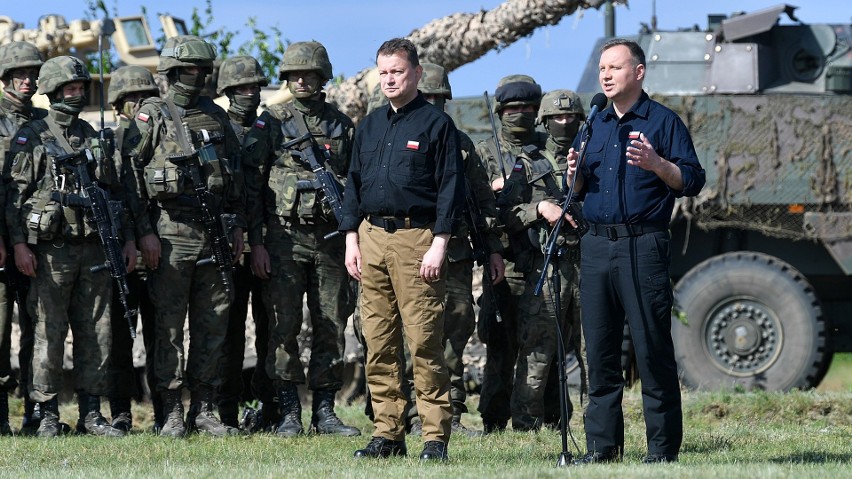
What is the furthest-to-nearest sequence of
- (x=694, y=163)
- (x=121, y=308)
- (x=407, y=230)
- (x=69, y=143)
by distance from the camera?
(x=121, y=308)
(x=69, y=143)
(x=407, y=230)
(x=694, y=163)

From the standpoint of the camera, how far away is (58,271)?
959 cm

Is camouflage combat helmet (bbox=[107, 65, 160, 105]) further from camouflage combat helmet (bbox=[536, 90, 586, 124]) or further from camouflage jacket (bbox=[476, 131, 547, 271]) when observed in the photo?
camouflage combat helmet (bbox=[536, 90, 586, 124])

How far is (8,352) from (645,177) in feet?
16.0

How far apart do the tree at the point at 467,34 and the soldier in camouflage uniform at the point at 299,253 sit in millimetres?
4526

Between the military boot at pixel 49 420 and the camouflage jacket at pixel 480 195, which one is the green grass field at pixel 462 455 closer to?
the military boot at pixel 49 420

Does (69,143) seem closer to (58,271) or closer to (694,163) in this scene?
(58,271)

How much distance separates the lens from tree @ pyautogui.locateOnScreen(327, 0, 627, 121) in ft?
45.9

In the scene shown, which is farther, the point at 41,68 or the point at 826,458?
the point at 41,68

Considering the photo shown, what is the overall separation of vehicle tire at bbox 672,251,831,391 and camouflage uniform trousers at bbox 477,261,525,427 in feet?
11.9

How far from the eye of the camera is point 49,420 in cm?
969

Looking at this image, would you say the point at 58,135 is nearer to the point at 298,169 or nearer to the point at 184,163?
the point at 184,163

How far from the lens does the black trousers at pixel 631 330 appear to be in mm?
7148

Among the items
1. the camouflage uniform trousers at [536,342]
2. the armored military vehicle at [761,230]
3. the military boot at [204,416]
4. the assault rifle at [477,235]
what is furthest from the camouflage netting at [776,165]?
the military boot at [204,416]

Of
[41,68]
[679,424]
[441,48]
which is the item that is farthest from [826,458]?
[441,48]
